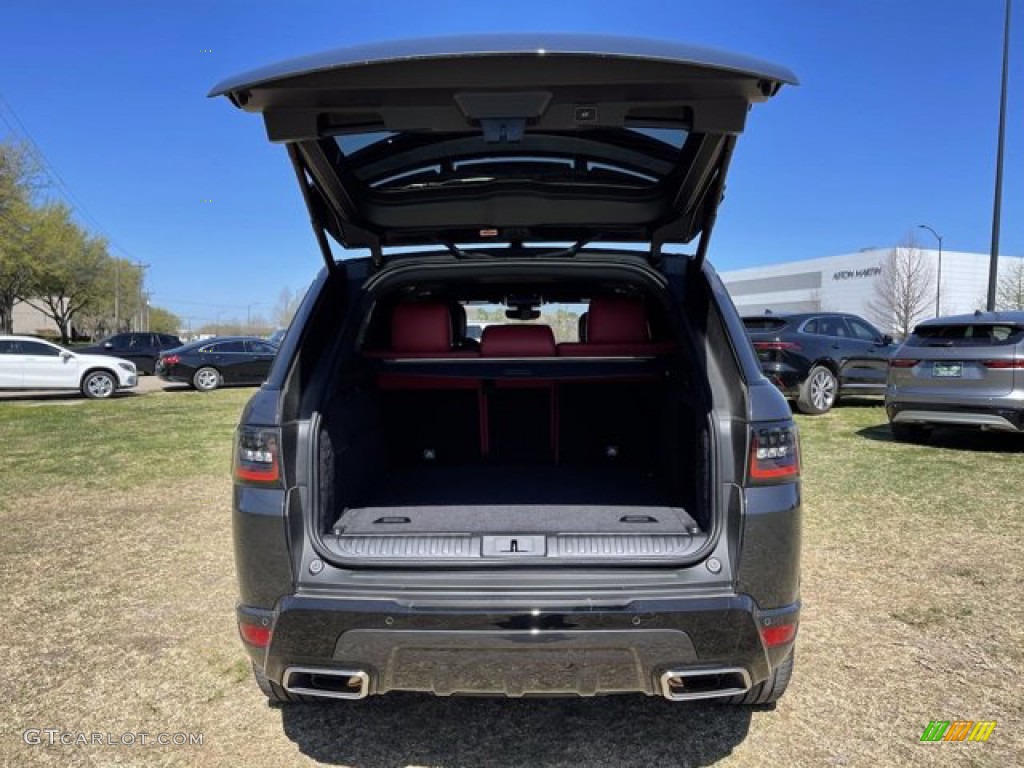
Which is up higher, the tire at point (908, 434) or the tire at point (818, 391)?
the tire at point (818, 391)

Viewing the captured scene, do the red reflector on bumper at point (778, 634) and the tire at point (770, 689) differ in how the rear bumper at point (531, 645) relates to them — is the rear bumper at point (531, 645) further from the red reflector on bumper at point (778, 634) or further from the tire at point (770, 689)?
the tire at point (770, 689)

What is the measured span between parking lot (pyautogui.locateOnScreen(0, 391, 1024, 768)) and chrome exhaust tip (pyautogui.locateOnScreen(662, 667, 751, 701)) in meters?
0.47

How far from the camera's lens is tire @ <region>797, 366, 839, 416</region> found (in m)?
10.6

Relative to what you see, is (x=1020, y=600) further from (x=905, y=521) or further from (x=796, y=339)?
(x=796, y=339)

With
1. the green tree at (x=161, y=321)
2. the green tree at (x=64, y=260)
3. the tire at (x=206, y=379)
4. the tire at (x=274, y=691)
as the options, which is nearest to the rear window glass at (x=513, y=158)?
the tire at (x=274, y=691)

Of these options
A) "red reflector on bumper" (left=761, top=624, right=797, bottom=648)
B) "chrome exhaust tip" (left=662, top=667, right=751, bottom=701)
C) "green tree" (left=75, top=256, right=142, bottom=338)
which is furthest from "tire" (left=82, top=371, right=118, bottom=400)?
"green tree" (left=75, top=256, right=142, bottom=338)

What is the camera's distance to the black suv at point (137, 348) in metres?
23.0

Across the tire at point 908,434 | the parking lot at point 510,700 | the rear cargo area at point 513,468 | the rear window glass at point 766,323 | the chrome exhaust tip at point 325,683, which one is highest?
the rear window glass at point 766,323

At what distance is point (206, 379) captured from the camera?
17.9 m

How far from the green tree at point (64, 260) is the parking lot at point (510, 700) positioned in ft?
105

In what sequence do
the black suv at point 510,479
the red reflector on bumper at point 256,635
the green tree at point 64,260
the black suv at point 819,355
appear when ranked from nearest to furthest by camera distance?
the black suv at point 510,479, the red reflector on bumper at point 256,635, the black suv at point 819,355, the green tree at point 64,260

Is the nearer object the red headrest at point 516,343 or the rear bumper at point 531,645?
the rear bumper at point 531,645

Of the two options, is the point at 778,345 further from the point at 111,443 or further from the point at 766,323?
the point at 111,443

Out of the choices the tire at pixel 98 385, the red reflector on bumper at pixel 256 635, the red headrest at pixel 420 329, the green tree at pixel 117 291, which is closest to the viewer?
the red reflector on bumper at pixel 256 635
